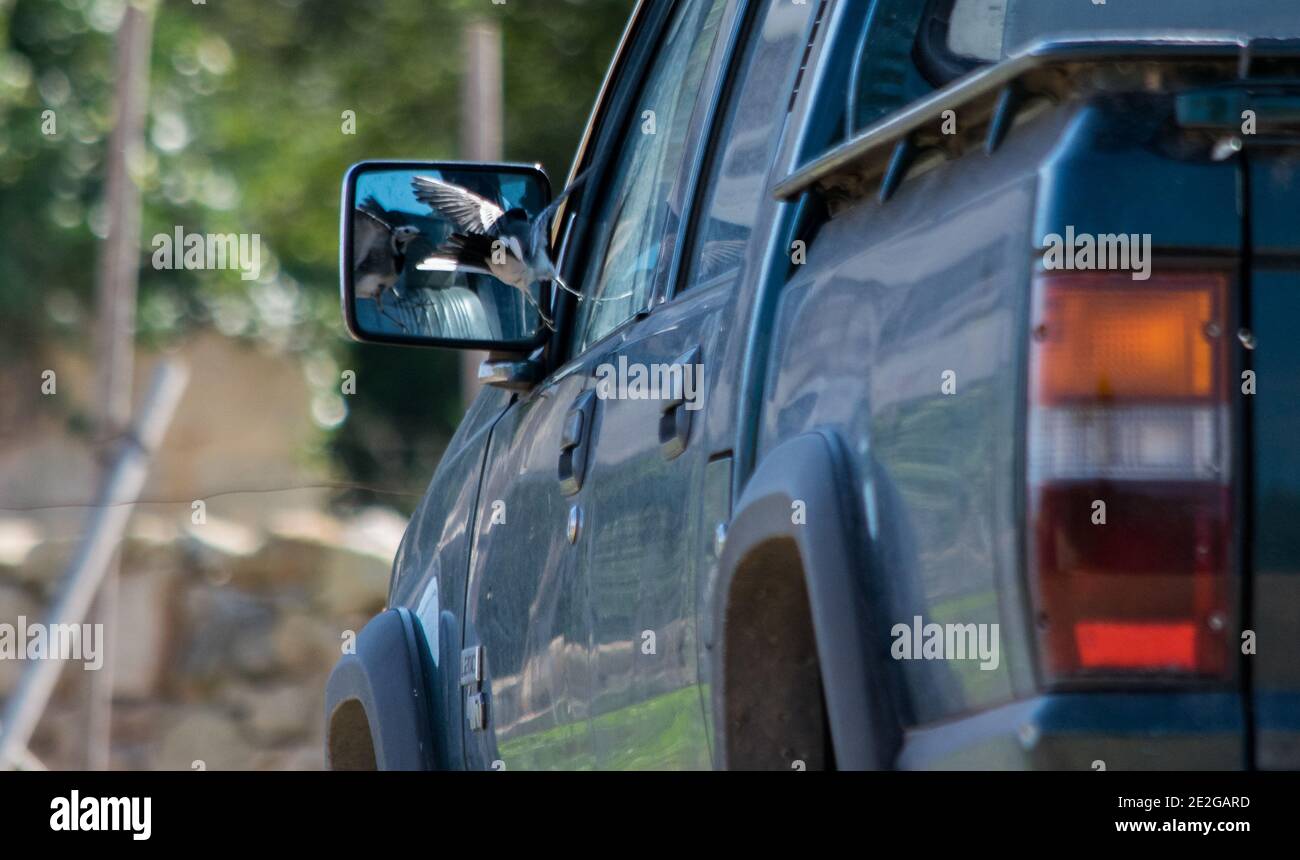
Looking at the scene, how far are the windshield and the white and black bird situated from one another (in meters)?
1.22

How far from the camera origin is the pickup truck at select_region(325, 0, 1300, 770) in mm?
1832

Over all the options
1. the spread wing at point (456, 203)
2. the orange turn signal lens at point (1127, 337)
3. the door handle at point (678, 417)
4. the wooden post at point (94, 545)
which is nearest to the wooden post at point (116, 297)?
the wooden post at point (94, 545)

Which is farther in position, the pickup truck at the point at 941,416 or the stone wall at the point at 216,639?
the stone wall at the point at 216,639

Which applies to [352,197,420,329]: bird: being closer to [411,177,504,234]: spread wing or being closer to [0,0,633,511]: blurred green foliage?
[411,177,504,234]: spread wing

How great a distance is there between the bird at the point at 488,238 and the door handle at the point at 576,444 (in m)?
0.38

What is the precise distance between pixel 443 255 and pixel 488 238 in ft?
0.35

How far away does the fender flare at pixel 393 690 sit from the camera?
4195 mm

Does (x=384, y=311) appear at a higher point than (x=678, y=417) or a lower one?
higher

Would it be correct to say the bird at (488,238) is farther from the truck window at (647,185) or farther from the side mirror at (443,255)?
the truck window at (647,185)

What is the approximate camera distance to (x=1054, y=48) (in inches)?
72.4

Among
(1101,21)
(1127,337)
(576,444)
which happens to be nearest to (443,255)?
(576,444)

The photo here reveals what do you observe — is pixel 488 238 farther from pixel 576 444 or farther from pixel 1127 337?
pixel 1127 337

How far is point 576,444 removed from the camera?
3.29 m

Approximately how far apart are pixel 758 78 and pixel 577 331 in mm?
964
